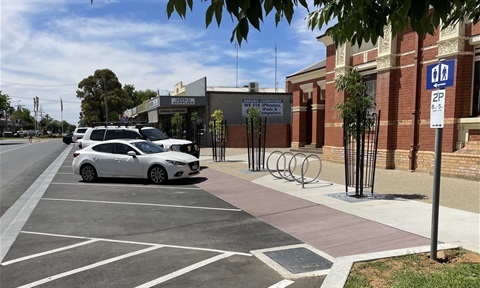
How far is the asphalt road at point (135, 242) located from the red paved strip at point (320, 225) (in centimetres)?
37

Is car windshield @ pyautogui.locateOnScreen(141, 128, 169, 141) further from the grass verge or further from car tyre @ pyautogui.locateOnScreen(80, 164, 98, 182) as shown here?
the grass verge

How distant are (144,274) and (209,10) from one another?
341 cm

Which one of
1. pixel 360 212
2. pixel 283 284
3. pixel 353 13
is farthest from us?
pixel 360 212

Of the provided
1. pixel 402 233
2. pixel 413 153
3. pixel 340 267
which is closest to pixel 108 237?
pixel 340 267

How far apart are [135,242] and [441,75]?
4932mm

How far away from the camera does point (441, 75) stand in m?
4.52

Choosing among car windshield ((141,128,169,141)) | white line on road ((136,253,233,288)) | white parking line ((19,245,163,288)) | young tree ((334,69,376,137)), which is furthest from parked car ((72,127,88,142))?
white line on road ((136,253,233,288))

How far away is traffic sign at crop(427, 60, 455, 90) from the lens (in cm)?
439

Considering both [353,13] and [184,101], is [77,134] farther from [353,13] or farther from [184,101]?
[353,13]

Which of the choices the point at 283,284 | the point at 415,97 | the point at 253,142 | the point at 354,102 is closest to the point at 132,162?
the point at 354,102

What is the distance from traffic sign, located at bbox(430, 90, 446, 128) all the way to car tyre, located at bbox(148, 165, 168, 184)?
8885 millimetres

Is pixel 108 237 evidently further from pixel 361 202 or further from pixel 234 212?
pixel 361 202

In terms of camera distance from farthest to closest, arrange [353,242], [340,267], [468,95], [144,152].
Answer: [144,152] → [468,95] → [353,242] → [340,267]

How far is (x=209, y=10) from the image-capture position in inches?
91.5
